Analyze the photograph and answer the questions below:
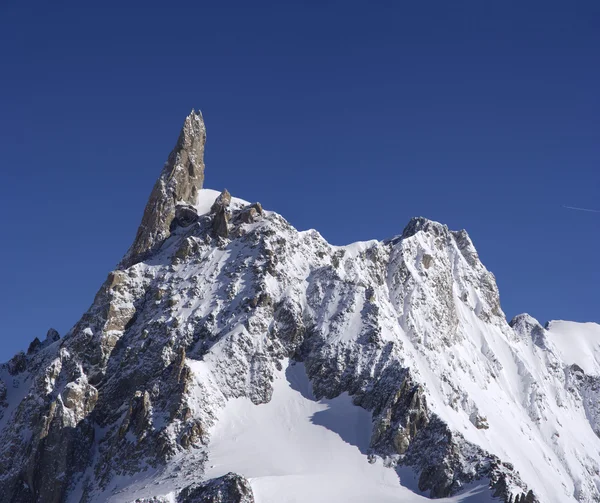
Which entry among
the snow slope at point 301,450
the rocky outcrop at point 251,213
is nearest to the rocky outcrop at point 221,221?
the rocky outcrop at point 251,213

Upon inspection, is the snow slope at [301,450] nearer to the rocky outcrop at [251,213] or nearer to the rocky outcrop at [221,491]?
the rocky outcrop at [221,491]

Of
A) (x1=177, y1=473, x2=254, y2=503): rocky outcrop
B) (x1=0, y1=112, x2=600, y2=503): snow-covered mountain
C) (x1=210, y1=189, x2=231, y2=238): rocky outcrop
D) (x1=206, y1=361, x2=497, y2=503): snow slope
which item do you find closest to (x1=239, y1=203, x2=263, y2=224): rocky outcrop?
(x1=0, y1=112, x2=600, y2=503): snow-covered mountain

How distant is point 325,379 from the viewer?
163 meters

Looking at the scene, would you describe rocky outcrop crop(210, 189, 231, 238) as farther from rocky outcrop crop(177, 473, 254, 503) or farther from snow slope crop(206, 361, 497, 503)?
rocky outcrop crop(177, 473, 254, 503)

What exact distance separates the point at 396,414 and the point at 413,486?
48.3 ft

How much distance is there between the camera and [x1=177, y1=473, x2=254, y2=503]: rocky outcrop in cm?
12581

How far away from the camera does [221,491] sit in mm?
126812

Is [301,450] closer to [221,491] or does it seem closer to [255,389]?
[255,389]

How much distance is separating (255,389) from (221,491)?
1323 inches

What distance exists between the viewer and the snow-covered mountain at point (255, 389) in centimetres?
14088

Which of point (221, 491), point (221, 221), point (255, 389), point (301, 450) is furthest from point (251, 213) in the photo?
point (221, 491)

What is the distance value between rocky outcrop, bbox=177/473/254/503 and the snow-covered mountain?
10.5 inches

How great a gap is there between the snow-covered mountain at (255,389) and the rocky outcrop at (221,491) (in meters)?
0.27

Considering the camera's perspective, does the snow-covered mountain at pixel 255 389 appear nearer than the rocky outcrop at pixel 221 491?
No
